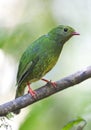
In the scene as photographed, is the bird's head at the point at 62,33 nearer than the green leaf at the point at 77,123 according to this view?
No

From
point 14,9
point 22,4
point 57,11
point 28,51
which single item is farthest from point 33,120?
point 14,9

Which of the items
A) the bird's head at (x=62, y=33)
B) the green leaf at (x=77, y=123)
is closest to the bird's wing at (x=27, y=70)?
the bird's head at (x=62, y=33)

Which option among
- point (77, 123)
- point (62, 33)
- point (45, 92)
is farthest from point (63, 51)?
point (77, 123)

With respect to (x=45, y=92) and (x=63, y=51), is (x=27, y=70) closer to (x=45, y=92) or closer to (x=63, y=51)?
(x=45, y=92)

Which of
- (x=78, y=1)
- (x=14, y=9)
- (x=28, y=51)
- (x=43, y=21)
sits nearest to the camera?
(x=28, y=51)

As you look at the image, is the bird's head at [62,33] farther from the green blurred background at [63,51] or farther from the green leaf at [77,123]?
the green leaf at [77,123]

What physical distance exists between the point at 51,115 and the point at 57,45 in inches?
35.3

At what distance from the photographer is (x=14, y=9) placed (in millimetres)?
4512

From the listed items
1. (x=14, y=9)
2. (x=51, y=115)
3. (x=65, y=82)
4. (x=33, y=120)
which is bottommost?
(x=51, y=115)

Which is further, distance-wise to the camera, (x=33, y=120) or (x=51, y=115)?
(x=51, y=115)

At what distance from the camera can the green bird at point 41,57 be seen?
2.83 m

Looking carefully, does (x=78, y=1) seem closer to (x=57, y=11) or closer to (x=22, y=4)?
(x=57, y=11)

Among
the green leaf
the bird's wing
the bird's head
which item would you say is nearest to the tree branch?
the green leaf

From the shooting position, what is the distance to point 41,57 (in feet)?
9.49
